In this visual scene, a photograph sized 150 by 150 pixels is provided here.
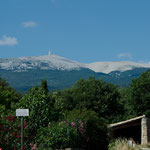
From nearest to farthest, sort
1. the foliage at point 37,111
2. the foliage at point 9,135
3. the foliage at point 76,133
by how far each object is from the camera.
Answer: the foliage at point 9,135, the foliage at point 76,133, the foliage at point 37,111

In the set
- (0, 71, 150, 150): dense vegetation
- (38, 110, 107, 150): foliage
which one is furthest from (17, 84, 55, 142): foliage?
(38, 110, 107, 150): foliage

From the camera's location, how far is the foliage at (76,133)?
14.5m

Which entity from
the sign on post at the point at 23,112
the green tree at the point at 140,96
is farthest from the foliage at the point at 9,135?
the green tree at the point at 140,96

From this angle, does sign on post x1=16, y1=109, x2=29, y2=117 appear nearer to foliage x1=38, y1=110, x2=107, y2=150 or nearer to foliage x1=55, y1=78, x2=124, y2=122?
foliage x1=38, y1=110, x2=107, y2=150

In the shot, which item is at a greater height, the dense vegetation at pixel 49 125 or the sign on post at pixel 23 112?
the sign on post at pixel 23 112

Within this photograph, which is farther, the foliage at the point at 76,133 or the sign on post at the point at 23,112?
the foliage at the point at 76,133

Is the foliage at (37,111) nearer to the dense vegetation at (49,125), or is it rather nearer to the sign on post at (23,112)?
the dense vegetation at (49,125)

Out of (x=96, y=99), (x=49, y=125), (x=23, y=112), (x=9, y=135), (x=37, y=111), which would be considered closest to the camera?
(x=23, y=112)

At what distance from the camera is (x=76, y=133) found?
1609 cm

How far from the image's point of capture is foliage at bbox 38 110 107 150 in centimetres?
1452

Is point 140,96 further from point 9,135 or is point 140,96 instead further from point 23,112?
point 23,112

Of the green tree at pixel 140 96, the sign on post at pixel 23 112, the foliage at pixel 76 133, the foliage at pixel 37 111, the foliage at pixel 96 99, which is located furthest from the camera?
the green tree at pixel 140 96

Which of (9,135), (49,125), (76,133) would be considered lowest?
(76,133)

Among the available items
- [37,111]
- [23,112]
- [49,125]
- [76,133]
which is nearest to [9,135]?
[49,125]
